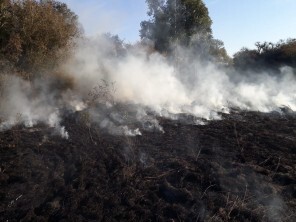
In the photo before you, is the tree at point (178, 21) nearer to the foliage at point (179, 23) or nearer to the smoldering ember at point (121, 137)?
the foliage at point (179, 23)

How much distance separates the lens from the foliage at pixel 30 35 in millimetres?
17812

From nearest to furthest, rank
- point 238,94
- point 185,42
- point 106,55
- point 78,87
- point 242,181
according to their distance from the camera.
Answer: point 242,181, point 78,87, point 106,55, point 238,94, point 185,42

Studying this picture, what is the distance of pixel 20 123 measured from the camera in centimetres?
1595

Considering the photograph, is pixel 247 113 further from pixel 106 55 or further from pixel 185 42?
pixel 185 42

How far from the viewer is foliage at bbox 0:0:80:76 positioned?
1781 cm

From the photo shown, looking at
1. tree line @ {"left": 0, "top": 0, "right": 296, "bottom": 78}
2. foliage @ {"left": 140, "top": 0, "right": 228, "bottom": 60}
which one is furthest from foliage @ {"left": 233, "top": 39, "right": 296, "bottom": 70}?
foliage @ {"left": 140, "top": 0, "right": 228, "bottom": 60}

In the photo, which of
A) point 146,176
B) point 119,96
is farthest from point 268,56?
point 146,176

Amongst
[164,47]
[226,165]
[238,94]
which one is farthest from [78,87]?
[164,47]

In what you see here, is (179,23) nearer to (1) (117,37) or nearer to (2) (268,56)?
(1) (117,37)

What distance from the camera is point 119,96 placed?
21094mm

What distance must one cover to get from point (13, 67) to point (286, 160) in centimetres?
1314

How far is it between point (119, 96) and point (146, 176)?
10.5 m

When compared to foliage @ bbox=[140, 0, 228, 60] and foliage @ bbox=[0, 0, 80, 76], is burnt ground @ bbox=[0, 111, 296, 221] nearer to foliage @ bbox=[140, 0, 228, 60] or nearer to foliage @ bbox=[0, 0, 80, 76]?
foliage @ bbox=[0, 0, 80, 76]

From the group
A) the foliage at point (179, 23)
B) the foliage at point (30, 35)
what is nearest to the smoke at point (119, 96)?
the foliage at point (30, 35)
